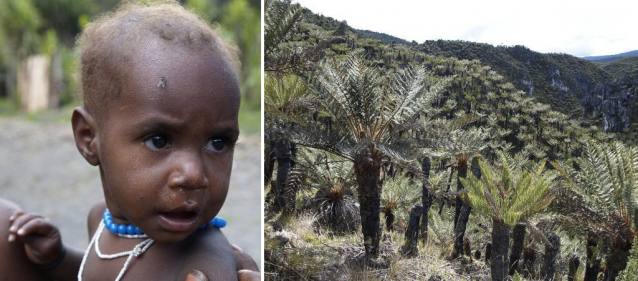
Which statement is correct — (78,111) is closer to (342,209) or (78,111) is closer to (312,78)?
(312,78)

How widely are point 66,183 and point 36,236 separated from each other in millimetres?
4232

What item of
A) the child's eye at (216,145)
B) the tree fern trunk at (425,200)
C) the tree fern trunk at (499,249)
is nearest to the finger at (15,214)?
the child's eye at (216,145)

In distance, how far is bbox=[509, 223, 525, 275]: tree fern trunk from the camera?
442 cm

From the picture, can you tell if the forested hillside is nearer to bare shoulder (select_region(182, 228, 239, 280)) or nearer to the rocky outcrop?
the rocky outcrop

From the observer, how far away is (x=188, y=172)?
3.78 ft

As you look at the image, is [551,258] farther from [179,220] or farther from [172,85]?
[172,85]

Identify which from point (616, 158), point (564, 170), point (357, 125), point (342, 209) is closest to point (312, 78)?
point (357, 125)

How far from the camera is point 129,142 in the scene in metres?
1.20

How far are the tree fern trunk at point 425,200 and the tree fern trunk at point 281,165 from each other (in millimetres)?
1218

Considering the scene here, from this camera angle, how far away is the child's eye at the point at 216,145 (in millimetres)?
1228

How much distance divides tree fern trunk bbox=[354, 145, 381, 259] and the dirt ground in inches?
36.4

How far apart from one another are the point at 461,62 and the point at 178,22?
137 inches

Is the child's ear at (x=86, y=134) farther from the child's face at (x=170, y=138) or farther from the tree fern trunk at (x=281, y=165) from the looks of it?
the tree fern trunk at (x=281, y=165)

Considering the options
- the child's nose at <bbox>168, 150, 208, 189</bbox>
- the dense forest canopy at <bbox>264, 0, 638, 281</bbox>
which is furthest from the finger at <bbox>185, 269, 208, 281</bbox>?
the dense forest canopy at <bbox>264, 0, 638, 281</bbox>
